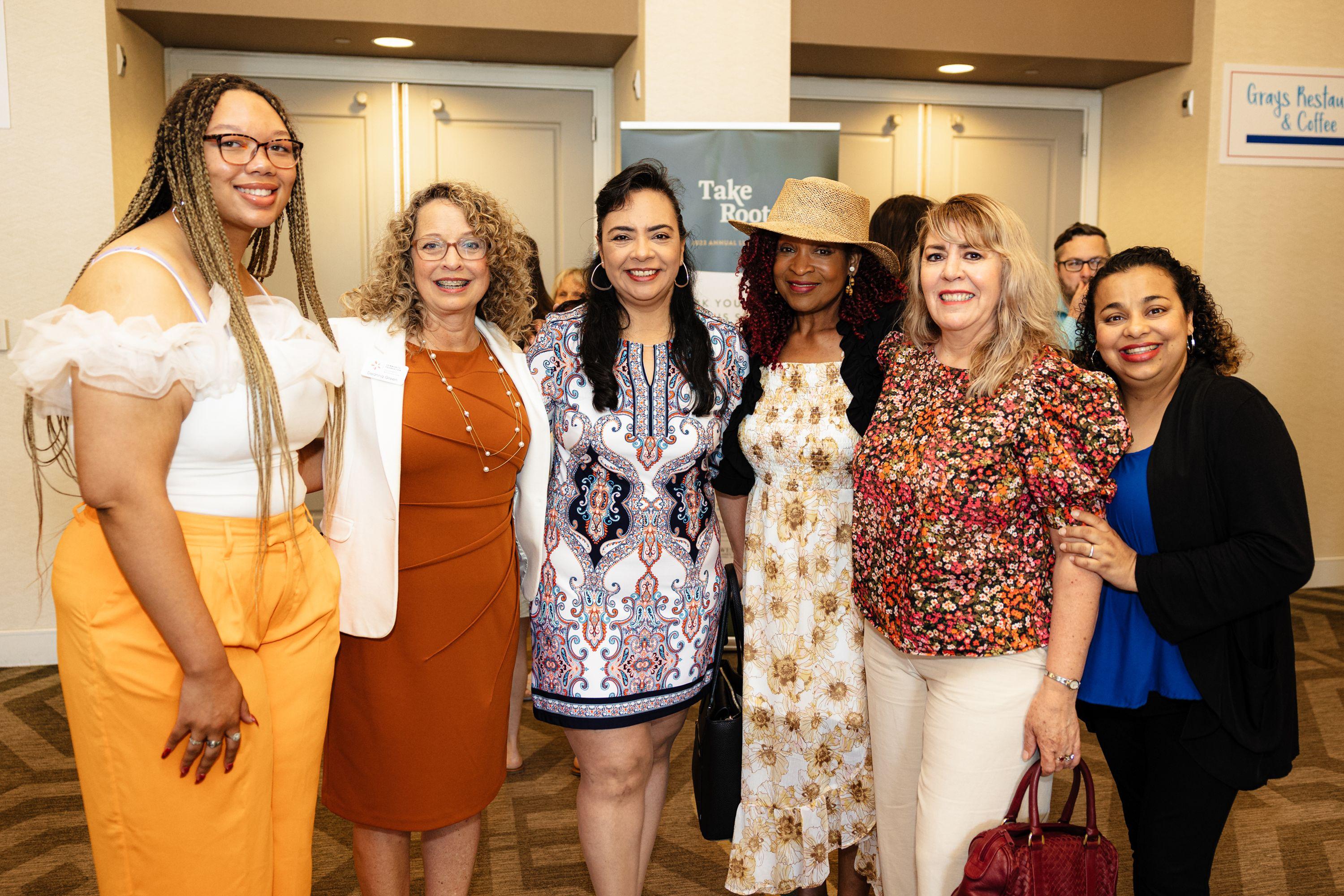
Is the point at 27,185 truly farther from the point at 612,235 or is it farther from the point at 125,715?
the point at 125,715

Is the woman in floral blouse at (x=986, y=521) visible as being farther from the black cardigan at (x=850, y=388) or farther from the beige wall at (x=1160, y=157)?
the beige wall at (x=1160, y=157)

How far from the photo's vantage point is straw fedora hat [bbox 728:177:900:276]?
7.51 ft

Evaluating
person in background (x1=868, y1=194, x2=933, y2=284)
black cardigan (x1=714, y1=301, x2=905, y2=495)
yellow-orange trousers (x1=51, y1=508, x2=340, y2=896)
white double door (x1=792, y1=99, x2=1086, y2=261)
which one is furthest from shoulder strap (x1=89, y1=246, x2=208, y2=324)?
white double door (x1=792, y1=99, x2=1086, y2=261)

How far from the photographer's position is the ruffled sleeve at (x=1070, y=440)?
64.6 inches

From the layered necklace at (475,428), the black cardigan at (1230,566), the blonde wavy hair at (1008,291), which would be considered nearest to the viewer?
the black cardigan at (1230,566)

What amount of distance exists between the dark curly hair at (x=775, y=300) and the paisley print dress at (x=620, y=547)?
0.90 feet

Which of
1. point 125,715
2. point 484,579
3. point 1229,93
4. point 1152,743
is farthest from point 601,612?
point 1229,93

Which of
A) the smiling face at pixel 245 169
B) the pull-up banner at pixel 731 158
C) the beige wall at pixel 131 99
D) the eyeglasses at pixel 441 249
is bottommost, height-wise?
Answer: the eyeglasses at pixel 441 249

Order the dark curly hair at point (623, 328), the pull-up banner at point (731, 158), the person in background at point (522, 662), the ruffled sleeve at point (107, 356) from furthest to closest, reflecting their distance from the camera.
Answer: the pull-up banner at point (731, 158), the person in background at point (522, 662), the dark curly hair at point (623, 328), the ruffled sleeve at point (107, 356)


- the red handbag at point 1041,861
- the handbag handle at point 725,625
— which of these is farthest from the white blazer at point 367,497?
the red handbag at point 1041,861

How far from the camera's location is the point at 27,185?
4.14 m

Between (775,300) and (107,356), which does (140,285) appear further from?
(775,300)

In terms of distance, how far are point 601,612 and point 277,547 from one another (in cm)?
79

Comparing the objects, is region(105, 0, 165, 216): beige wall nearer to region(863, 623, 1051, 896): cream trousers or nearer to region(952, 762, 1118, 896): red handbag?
region(863, 623, 1051, 896): cream trousers
